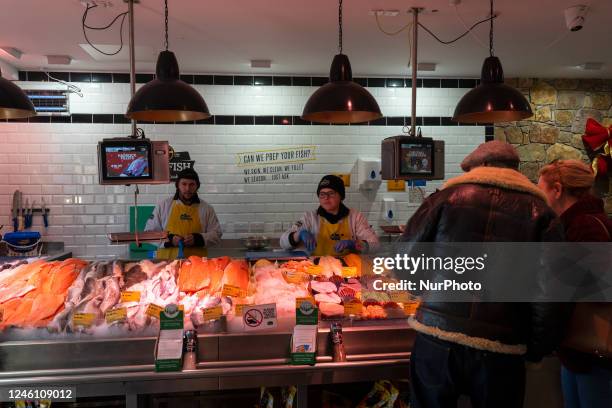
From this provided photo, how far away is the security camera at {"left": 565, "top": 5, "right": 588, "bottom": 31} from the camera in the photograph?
3729 mm

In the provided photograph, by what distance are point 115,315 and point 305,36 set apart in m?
3.22

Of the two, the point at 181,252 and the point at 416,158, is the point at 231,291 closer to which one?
the point at 416,158

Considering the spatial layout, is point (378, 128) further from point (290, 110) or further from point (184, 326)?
point (184, 326)

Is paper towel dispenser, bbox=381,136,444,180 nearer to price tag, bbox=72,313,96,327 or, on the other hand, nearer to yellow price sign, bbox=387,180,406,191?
price tag, bbox=72,313,96,327

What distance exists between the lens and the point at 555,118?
644cm

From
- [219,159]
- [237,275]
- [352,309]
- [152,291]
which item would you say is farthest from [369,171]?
[152,291]

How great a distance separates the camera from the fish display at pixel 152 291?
7.97 ft

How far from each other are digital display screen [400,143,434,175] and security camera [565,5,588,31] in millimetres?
1663

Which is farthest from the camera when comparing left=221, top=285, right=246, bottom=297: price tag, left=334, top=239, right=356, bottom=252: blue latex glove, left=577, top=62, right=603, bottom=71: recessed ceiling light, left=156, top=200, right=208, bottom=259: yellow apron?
left=577, top=62, right=603, bottom=71: recessed ceiling light

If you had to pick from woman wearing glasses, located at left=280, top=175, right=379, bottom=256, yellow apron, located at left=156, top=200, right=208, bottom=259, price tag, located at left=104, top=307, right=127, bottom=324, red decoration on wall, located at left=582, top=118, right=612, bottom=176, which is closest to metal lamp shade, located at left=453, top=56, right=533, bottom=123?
woman wearing glasses, located at left=280, top=175, right=379, bottom=256

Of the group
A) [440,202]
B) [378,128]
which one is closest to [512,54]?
[378,128]

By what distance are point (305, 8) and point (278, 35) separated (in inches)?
30.2

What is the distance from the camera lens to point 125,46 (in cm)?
479

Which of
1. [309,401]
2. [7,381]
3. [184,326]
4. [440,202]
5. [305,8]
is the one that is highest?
[305,8]
